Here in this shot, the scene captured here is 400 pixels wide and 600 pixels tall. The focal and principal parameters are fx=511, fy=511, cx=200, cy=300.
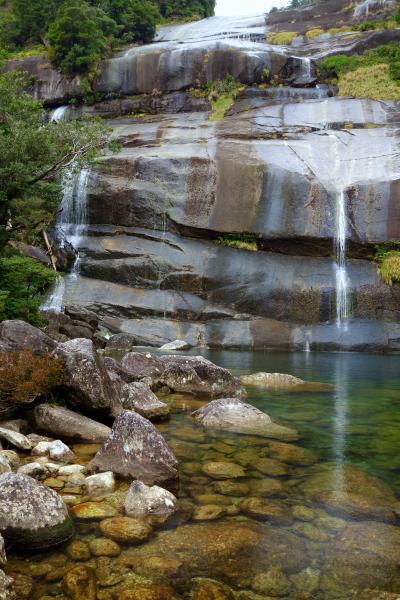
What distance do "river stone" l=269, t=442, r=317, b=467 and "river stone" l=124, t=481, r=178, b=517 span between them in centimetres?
220

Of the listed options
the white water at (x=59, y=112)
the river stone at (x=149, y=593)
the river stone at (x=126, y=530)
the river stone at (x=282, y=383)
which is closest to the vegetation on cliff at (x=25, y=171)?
the river stone at (x=282, y=383)

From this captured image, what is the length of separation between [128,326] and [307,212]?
10.8m

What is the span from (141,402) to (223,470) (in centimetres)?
317

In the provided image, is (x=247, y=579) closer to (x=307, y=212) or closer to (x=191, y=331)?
(x=191, y=331)

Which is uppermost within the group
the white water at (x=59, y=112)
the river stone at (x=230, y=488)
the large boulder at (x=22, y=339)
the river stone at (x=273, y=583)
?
the white water at (x=59, y=112)

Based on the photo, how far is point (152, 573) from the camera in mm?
4195

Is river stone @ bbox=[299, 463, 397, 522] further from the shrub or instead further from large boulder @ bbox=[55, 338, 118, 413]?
the shrub

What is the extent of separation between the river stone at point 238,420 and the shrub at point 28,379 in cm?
267

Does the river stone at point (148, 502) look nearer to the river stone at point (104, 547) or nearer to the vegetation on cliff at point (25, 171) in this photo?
the river stone at point (104, 547)

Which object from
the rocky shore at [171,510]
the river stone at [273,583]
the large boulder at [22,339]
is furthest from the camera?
the large boulder at [22,339]

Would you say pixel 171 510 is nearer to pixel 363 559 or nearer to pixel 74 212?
pixel 363 559

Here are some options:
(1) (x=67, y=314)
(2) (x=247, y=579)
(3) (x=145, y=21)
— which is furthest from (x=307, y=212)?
(3) (x=145, y=21)

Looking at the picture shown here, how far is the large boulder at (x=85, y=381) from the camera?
8297mm

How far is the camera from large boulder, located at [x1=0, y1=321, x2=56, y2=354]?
9.55m
